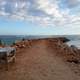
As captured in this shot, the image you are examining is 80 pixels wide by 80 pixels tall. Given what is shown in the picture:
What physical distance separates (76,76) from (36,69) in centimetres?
204

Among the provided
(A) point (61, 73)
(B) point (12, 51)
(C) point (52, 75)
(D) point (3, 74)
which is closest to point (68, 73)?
(A) point (61, 73)

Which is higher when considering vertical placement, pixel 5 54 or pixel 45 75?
pixel 5 54

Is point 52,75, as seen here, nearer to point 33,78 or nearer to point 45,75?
point 45,75

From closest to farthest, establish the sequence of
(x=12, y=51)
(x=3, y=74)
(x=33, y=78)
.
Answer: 1. (x=33, y=78)
2. (x=3, y=74)
3. (x=12, y=51)

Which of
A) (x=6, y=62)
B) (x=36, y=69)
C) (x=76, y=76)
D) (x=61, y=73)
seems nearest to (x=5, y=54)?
(x=6, y=62)

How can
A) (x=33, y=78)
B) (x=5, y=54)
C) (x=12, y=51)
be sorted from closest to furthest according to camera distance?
(x=33, y=78) → (x=5, y=54) → (x=12, y=51)

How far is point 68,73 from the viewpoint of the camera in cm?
752

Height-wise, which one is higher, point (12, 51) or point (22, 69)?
point (12, 51)

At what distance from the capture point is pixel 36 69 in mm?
8297

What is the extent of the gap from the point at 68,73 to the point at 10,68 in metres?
2.83

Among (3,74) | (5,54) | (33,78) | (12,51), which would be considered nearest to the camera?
(33,78)

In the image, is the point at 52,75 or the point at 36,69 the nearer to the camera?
the point at 52,75

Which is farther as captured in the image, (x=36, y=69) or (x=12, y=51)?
(x=12, y=51)

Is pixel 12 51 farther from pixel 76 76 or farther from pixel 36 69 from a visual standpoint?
pixel 76 76
